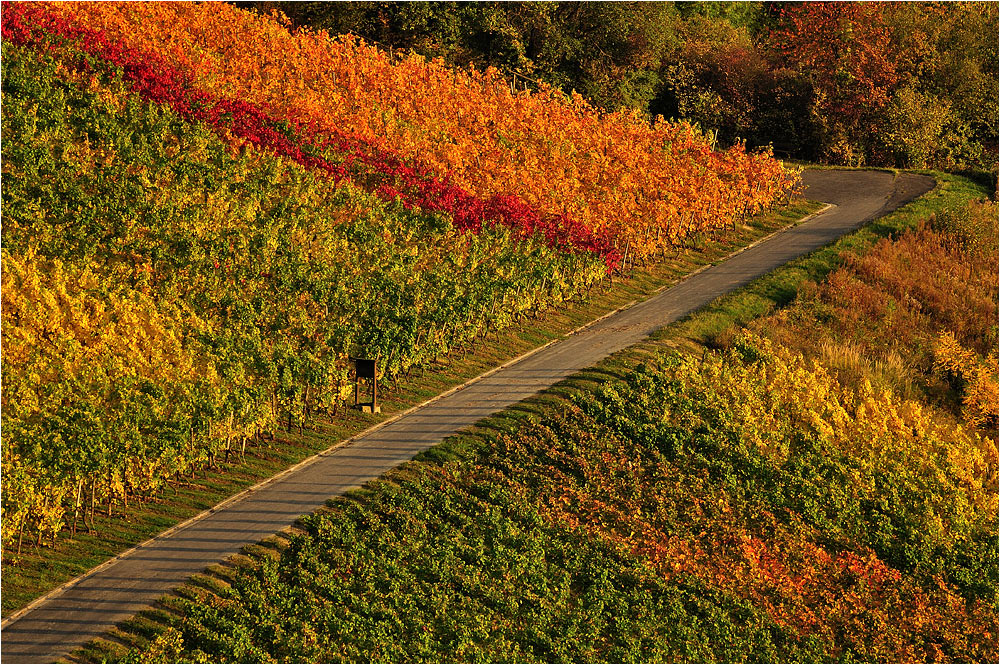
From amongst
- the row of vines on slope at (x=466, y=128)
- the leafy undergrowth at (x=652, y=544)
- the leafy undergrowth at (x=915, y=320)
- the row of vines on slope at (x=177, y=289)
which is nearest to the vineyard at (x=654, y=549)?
the leafy undergrowth at (x=652, y=544)

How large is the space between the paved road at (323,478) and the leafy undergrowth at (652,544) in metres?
0.57

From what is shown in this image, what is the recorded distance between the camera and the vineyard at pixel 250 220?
2292 centimetres

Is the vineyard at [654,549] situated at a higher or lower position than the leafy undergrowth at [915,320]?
lower

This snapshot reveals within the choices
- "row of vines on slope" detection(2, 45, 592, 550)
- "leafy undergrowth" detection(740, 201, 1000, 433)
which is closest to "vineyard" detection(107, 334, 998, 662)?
"leafy undergrowth" detection(740, 201, 1000, 433)

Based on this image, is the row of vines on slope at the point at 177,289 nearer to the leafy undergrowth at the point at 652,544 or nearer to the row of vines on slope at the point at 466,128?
the leafy undergrowth at the point at 652,544

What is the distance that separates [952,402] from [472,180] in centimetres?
1689

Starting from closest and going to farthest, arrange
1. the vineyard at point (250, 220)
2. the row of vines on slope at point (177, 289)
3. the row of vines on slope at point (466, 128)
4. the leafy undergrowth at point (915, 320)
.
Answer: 1. the row of vines on slope at point (177, 289)
2. the vineyard at point (250, 220)
3. the leafy undergrowth at point (915, 320)
4. the row of vines on slope at point (466, 128)

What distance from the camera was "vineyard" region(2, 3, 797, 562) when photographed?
22.9m

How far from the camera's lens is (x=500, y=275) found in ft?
107

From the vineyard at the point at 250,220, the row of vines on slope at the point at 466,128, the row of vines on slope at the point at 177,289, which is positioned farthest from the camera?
the row of vines on slope at the point at 466,128

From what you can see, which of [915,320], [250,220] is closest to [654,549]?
[250,220]

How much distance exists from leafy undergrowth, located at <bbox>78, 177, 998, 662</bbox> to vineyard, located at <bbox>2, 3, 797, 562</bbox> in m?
3.33

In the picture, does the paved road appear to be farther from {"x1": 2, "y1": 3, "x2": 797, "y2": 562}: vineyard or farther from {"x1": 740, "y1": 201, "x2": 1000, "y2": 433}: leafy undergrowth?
{"x1": 740, "y1": 201, "x2": 1000, "y2": 433}: leafy undergrowth

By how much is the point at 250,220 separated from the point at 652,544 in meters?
14.3
